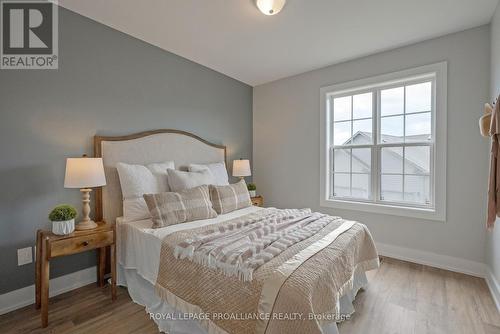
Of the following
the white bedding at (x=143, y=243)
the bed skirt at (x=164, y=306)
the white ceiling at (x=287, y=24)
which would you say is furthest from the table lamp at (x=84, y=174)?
the white ceiling at (x=287, y=24)

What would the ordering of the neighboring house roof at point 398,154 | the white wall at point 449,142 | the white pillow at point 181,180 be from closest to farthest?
the white wall at point 449,142 < the white pillow at point 181,180 < the neighboring house roof at point 398,154

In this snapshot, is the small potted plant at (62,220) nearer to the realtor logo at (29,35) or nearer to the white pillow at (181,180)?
the white pillow at (181,180)

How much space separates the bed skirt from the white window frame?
123 centimetres

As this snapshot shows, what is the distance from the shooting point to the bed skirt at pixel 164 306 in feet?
5.24

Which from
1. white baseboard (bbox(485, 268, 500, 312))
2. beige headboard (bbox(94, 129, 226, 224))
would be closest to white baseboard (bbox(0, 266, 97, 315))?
beige headboard (bbox(94, 129, 226, 224))

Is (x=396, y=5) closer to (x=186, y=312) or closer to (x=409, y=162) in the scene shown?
(x=409, y=162)

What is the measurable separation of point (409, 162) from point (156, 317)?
3158mm

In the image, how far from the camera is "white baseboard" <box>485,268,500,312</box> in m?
1.99

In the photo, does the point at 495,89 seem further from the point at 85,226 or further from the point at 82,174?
the point at 85,226

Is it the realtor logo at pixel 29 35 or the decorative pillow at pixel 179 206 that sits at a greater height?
the realtor logo at pixel 29 35

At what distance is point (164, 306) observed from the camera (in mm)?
1783

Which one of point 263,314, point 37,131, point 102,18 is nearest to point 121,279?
point 37,131

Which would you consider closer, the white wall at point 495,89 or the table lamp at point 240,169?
the white wall at point 495,89

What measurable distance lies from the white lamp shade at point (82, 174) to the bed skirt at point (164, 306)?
35.3 inches
